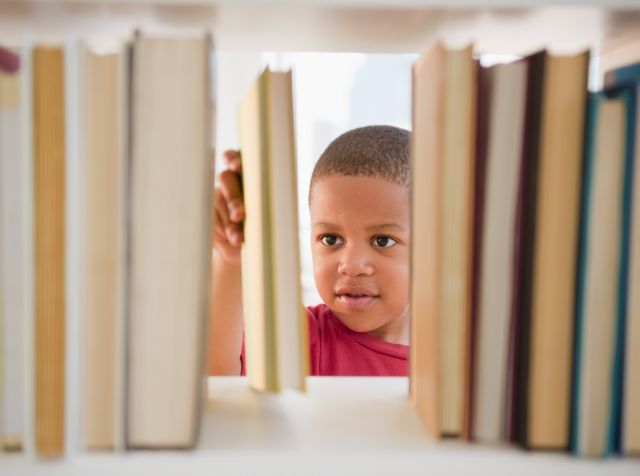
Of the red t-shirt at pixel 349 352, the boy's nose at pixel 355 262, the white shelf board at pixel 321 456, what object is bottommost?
the red t-shirt at pixel 349 352

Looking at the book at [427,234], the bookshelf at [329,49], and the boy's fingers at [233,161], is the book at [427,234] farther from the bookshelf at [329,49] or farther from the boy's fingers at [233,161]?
the boy's fingers at [233,161]

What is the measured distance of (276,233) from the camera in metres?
0.49

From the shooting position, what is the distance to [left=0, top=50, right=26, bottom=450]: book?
0.42 metres

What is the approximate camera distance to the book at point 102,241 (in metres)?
0.41

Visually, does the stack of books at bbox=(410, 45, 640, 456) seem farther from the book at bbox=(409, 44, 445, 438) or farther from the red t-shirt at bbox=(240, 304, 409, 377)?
the red t-shirt at bbox=(240, 304, 409, 377)

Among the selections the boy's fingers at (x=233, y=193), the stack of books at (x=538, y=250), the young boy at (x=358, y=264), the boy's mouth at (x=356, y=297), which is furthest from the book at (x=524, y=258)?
the boy's mouth at (x=356, y=297)

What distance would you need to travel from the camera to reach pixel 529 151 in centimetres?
43

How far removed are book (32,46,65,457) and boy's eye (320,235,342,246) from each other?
28.5 inches

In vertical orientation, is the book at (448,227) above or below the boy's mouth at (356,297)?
above

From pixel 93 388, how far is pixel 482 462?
0.99ft

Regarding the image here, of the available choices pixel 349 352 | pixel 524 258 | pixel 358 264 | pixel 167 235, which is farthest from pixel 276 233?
pixel 349 352

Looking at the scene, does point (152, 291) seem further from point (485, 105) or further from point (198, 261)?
point (485, 105)

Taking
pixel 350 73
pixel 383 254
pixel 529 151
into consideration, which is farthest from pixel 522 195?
pixel 350 73

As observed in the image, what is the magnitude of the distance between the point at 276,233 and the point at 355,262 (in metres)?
0.58
